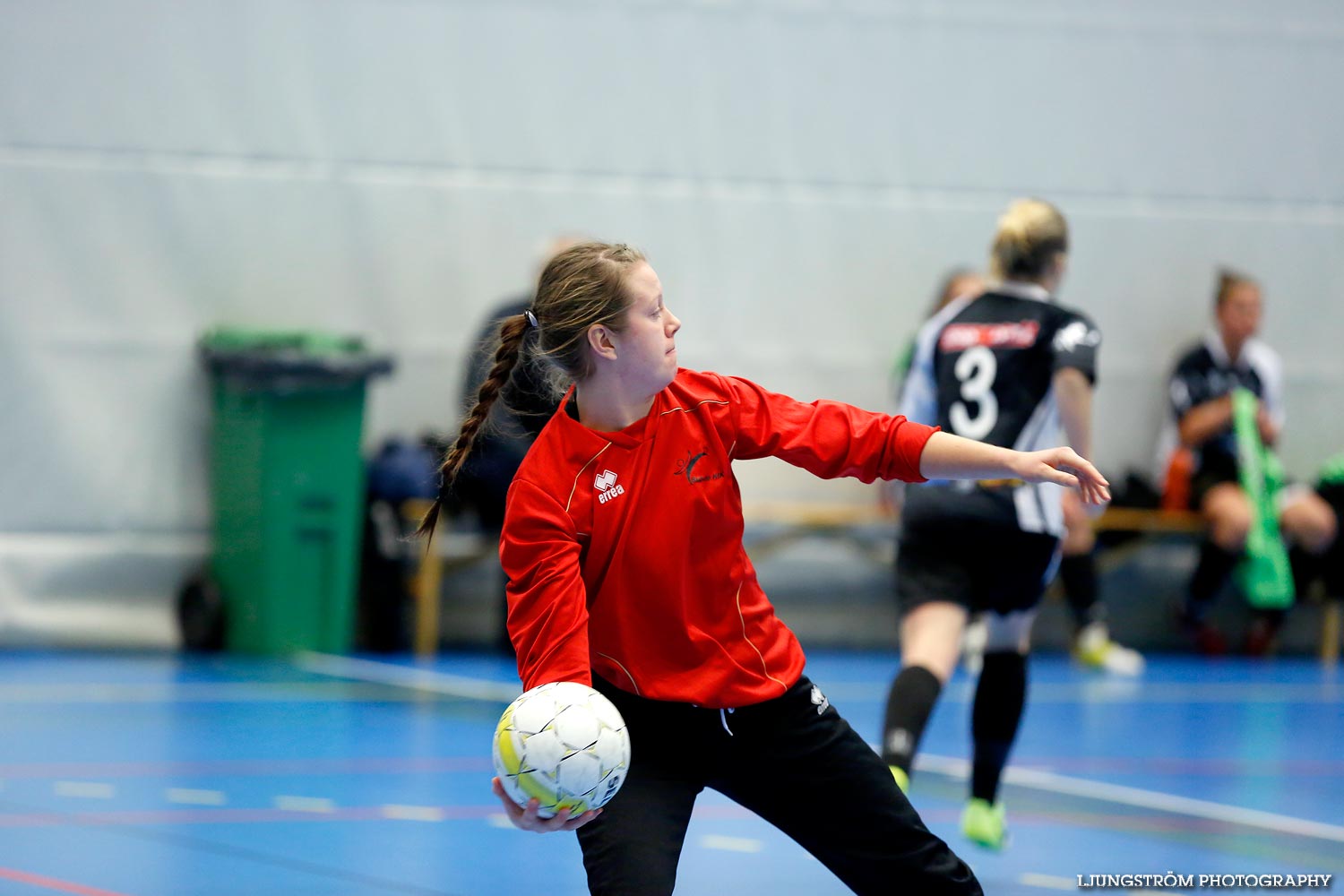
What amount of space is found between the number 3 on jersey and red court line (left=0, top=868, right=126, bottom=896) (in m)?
2.63

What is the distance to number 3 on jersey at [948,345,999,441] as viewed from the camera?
461 centimetres

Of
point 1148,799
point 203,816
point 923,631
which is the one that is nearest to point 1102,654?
point 1148,799

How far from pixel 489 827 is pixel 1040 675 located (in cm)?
476

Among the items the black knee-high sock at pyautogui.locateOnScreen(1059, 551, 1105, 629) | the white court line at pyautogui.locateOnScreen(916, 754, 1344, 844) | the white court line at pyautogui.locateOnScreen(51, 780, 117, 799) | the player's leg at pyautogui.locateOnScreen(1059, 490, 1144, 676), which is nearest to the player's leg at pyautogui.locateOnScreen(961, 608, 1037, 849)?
the white court line at pyautogui.locateOnScreen(916, 754, 1344, 844)

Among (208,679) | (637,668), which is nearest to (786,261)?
(208,679)

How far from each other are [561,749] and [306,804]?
111 inches

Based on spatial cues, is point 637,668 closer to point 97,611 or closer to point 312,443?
point 312,443

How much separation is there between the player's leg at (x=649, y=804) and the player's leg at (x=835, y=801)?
0.26 feet

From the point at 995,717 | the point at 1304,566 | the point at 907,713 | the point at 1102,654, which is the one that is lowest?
the point at 1102,654

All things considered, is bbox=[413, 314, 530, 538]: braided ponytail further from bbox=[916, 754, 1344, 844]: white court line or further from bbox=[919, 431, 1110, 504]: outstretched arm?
bbox=[916, 754, 1344, 844]: white court line

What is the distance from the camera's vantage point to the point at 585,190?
9391 mm

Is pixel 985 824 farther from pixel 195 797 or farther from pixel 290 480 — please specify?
pixel 290 480

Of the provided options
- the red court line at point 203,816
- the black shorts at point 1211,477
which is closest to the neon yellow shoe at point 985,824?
the red court line at point 203,816

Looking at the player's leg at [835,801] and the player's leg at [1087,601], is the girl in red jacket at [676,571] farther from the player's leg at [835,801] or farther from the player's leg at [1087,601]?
the player's leg at [1087,601]
